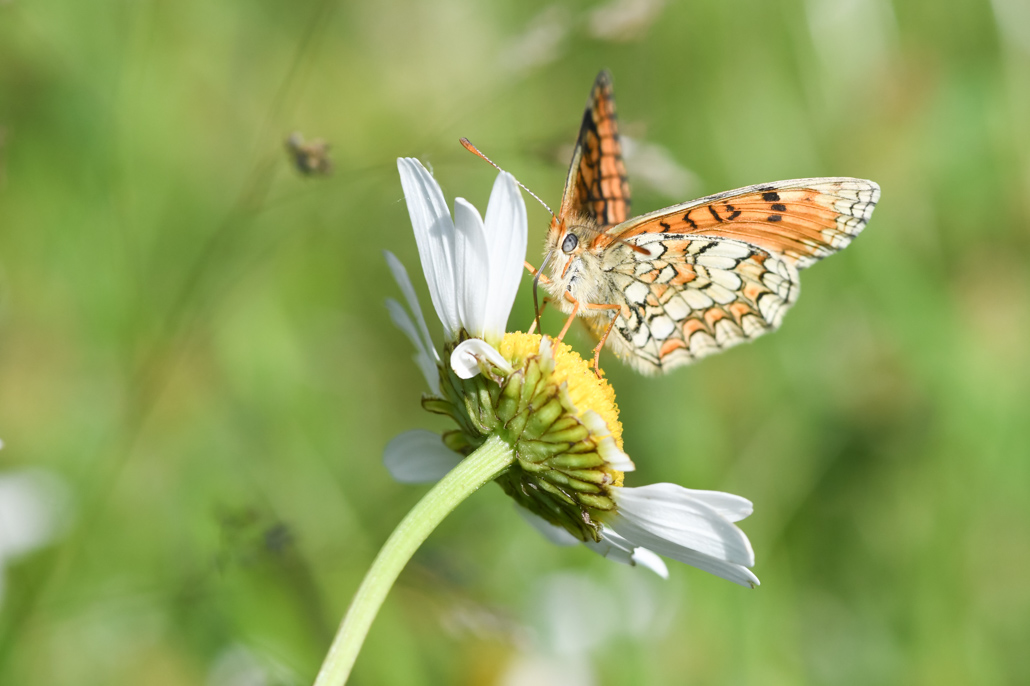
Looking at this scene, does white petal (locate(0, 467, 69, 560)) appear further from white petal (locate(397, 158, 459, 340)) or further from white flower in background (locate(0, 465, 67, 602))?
white petal (locate(397, 158, 459, 340))

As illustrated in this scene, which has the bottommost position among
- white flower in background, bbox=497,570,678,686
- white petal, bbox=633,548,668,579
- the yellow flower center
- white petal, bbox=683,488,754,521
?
white flower in background, bbox=497,570,678,686

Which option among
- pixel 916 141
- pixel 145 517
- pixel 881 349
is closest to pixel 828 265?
pixel 881 349

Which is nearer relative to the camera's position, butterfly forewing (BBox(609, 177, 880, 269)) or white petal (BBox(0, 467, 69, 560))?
white petal (BBox(0, 467, 69, 560))

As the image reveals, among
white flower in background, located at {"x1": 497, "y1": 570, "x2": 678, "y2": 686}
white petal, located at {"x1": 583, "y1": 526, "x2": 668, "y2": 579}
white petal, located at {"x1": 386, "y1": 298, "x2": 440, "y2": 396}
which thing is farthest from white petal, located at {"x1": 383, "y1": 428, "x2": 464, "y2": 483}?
white flower in background, located at {"x1": 497, "y1": 570, "x2": 678, "y2": 686}

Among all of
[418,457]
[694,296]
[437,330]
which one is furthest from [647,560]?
[437,330]

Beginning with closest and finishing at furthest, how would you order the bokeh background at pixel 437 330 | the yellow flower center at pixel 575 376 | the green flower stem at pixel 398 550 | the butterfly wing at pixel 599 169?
1. the green flower stem at pixel 398 550
2. the yellow flower center at pixel 575 376
3. the butterfly wing at pixel 599 169
4. the bokeh background at pixel 437 330

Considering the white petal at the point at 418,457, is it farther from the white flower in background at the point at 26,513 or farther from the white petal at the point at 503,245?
the white flower in background at the point at 26,513

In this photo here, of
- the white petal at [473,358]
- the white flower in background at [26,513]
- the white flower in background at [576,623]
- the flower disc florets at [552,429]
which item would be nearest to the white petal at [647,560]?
the flower disc florets at [552,429]
